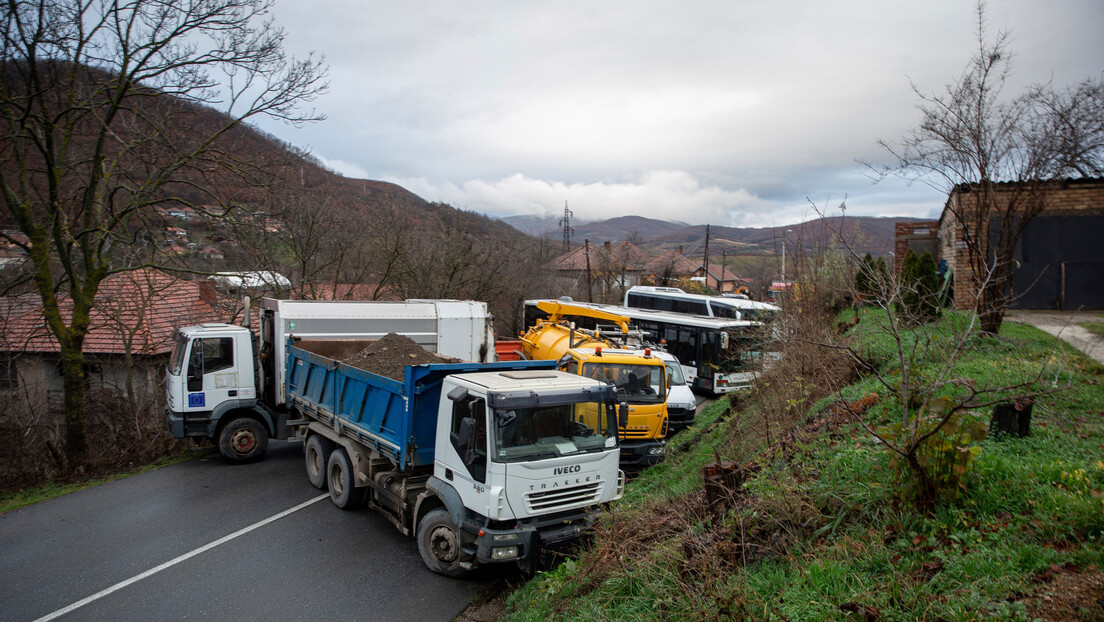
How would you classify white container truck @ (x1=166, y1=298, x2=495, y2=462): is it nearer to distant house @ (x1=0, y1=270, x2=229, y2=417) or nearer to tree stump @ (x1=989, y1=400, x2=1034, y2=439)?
distant house @ (x1=0, y1=270, x2=229, y2=417)

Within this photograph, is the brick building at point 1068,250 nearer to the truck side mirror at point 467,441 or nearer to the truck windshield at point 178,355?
the truck side mirror at point 467,441

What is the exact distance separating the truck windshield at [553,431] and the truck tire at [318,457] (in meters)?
4.59

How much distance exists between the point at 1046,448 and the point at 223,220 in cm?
1362

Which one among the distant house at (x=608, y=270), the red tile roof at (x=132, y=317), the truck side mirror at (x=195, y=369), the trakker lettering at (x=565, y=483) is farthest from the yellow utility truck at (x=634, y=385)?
the distant house at (x=608, y=270)

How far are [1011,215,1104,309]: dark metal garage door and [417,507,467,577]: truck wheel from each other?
14574mm

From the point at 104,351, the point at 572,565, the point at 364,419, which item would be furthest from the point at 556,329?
the point at 104,351

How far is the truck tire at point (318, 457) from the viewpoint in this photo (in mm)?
9484

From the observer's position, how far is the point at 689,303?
A: 2406 cm

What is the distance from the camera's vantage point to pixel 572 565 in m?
5.59

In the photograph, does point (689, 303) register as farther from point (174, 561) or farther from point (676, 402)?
point (174, 561)

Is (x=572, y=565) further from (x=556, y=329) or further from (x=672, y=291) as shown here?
(x=672, y=291)

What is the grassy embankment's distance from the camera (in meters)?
3.54

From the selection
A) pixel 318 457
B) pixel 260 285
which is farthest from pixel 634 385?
pixel 260 285

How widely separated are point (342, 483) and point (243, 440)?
12.6 feet
